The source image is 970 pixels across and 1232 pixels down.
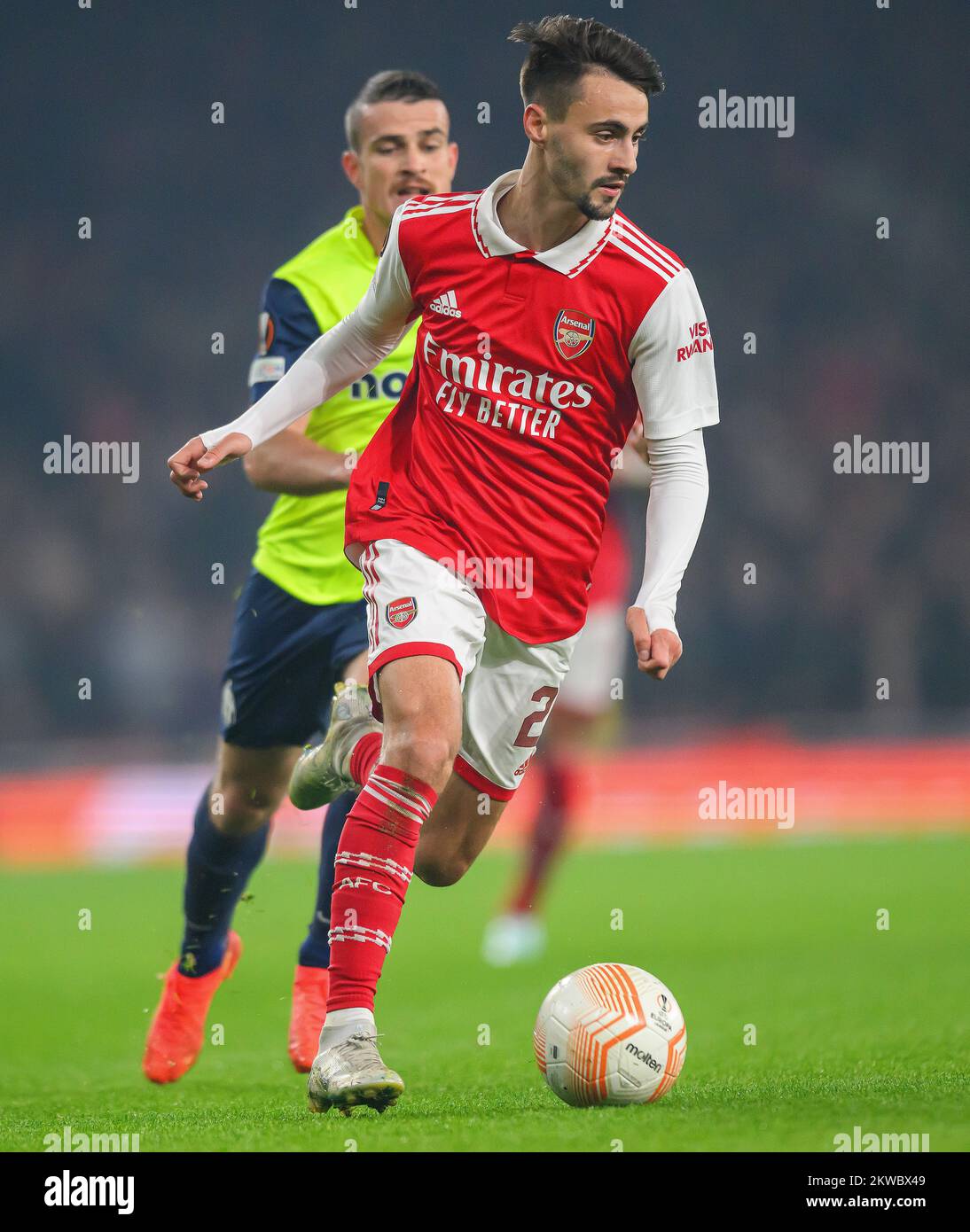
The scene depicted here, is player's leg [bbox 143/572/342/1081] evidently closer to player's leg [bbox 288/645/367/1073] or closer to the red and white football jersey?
player's leg [bbox 288/645/367/1073]

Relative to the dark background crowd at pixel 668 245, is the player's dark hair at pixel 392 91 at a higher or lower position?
lower

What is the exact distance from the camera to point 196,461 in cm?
406

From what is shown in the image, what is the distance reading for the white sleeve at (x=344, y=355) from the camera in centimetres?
427

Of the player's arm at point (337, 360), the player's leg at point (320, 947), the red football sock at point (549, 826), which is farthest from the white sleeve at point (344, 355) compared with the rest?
the red football sock at point (549, 826)

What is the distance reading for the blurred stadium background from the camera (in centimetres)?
1664

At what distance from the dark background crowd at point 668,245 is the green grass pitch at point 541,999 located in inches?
162

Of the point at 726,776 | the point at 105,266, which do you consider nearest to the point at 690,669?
the point at 726,776

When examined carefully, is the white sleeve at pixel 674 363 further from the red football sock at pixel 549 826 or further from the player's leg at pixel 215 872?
the red football sock at pixel 549 826

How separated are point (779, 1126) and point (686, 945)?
5.24m

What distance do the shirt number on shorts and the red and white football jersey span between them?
0.54ft

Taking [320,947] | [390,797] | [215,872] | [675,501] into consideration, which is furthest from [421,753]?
[215,872]

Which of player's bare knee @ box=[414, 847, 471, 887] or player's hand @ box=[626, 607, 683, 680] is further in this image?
player's bare knee @ box=[414, 847, 471, 887]

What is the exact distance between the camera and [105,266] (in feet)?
62.7

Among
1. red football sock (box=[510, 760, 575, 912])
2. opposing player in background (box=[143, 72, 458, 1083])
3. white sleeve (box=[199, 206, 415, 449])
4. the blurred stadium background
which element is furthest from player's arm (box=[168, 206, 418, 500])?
the blurred stadium background
